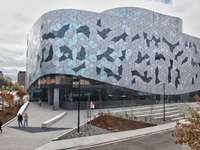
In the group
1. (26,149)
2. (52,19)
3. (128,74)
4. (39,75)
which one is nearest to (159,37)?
(128,74)

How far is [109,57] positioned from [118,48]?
3896mm

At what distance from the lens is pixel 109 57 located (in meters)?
40.9

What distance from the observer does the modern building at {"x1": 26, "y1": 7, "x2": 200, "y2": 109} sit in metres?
37.5

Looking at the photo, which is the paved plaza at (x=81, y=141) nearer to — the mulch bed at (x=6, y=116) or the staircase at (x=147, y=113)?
the mulch bed at (x=6, y=116)

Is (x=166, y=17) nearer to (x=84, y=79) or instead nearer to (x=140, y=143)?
(x=84, y=79)

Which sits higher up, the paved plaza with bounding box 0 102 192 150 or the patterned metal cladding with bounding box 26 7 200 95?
the patterned metal cladding with bounding box 26 7 200 95

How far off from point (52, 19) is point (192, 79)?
166 feet

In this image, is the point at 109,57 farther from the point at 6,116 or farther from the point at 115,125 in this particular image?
the point at 6,116

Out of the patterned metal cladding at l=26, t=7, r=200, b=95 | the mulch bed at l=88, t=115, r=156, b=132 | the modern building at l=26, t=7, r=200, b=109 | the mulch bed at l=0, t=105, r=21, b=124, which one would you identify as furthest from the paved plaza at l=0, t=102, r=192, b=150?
the patterned metal cladding at l=26, t=7, r=200, b=95

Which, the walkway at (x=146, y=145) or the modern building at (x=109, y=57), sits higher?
the modern building at (x=109, y=57)

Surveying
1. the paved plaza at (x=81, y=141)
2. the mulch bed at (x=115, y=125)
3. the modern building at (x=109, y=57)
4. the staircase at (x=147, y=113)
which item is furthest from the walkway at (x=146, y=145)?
the modern building at (x=109, y=57)

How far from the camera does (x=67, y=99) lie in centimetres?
3975

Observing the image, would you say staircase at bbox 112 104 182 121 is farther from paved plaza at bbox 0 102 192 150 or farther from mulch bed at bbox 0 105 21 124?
mulch bed at bbox 0 105 21 124

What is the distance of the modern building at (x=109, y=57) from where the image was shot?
37.5m
